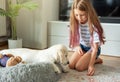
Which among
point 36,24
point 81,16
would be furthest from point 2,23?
point 81,16

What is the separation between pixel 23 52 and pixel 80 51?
53 centimetres

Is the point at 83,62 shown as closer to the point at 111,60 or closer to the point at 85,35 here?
the point at 85,35

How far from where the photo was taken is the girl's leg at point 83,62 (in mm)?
1834

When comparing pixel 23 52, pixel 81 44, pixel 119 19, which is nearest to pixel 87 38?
pixel 81 44

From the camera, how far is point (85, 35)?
1890 millimetres

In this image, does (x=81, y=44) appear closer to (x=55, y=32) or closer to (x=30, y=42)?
(x=55, y=32)

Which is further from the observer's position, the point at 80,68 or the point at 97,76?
the point at 80,68

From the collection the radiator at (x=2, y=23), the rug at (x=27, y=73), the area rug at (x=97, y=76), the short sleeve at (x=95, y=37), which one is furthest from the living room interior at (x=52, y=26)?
the rug at (x=27, y=73)

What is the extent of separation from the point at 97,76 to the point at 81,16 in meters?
0.51

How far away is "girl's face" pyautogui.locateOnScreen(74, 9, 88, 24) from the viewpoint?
1703 mm

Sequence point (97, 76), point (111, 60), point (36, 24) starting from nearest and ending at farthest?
point (97, 76)
point (111, 60)
point (36, 24)

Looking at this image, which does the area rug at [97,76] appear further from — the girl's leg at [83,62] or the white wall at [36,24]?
the white wall at [36,24]

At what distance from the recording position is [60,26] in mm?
2738

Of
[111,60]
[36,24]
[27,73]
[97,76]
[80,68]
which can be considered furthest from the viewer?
[36,24]
